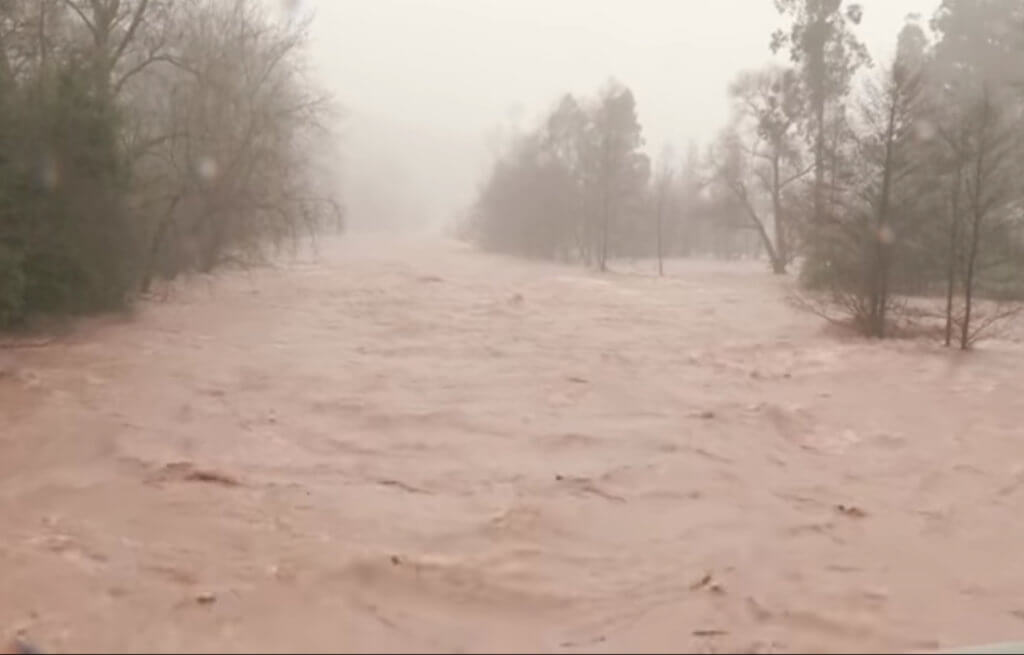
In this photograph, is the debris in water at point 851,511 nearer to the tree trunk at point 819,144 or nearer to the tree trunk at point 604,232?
the tree trunk at point 819,144

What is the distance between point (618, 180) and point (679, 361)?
40.7m

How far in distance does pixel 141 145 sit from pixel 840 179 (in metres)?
16.4

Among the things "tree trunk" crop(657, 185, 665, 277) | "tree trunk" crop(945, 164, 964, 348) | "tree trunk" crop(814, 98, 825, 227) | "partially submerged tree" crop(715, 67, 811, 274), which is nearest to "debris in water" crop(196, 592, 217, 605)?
"tree trunk" crop(945, 164, 964, 348)

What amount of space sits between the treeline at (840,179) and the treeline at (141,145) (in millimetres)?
16084

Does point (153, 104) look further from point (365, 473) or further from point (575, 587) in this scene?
point (575, 587)

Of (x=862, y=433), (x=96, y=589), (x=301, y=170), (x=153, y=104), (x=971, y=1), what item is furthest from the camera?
(x=971, y=1)

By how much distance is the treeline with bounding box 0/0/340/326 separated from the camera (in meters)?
19.5

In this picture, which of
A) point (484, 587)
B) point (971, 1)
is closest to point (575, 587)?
point (484, 587)

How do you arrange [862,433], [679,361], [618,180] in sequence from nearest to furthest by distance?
[862,433] → [679,361] → [618,180]

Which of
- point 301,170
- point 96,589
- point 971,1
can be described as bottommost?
point 96,589

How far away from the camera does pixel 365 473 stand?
10.4 meters

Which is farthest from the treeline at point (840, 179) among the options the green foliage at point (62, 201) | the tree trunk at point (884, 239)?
the green foliage at point (62, 201)

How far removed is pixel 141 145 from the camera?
2394 centimetres

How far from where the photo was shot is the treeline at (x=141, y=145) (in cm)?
1947
